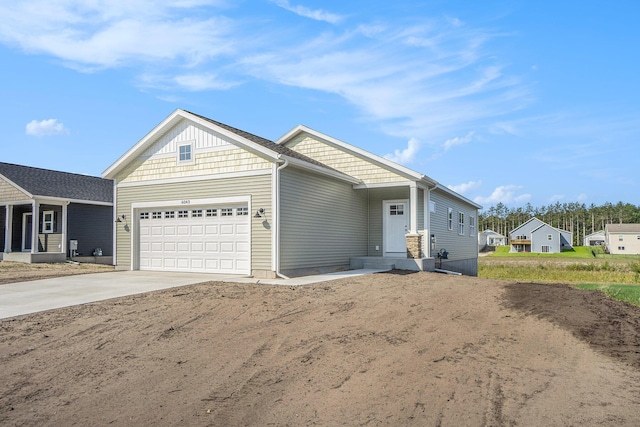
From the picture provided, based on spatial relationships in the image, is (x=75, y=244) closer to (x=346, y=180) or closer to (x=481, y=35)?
(x=346, y=180)

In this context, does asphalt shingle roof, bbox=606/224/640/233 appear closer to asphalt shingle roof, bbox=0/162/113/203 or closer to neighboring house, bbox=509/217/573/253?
neighboring house, bbox=509/217/573/253

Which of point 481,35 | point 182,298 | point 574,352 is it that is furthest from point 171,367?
point 481,35

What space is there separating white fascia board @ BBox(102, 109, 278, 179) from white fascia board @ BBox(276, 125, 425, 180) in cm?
485

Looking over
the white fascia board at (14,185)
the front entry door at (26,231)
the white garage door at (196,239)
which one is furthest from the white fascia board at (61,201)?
the white garage door at (196,239)

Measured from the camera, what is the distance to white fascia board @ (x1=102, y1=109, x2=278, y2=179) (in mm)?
13047

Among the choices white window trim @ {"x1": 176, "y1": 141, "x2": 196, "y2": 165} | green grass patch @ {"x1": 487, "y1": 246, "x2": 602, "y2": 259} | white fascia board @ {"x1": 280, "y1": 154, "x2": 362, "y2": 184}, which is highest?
white window trim @ {"x1": 176, "y1": 141, "x2": 196, "y2": 165}

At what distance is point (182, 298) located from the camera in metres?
9.55

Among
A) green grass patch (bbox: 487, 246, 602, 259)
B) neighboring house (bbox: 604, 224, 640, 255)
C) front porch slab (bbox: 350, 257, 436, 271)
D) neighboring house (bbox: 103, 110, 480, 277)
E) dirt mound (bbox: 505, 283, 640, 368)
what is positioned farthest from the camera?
neighboring house (bbox: 604, 224, 640, 255)

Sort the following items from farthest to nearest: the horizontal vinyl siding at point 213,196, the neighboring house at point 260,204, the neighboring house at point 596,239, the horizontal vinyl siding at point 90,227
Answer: the neighboring house at point 596,239
the horizontal vinyl siding at point 90,227
the neighboring house at point 260,204
the horizontal vinyl siding at point 213,196

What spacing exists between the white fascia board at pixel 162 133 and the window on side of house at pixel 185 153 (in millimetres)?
784

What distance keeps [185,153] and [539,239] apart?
62.2 metres

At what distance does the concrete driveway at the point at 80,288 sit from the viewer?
9125 mm

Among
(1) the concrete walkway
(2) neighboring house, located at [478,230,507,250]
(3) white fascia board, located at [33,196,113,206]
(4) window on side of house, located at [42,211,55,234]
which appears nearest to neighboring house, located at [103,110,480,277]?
(1) the concrete walkway

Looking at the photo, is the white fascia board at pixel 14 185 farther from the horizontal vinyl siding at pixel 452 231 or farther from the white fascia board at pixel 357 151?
the horizontal vinyl siding at pixel 452 231
